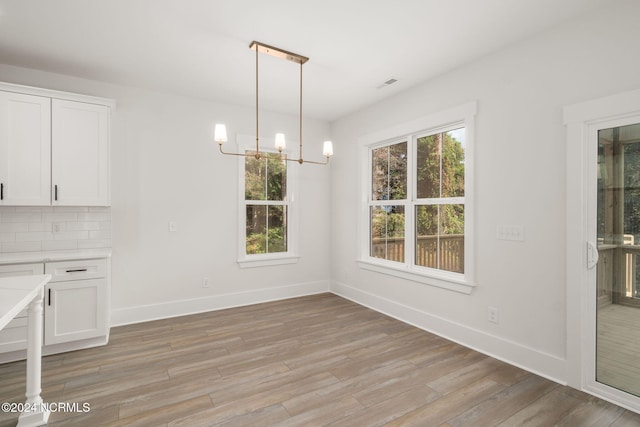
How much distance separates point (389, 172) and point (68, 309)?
3770 mm

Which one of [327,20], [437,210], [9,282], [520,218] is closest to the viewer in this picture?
[9,282]

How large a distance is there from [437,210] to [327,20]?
2211mm

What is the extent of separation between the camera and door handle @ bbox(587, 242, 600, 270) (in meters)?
2.30

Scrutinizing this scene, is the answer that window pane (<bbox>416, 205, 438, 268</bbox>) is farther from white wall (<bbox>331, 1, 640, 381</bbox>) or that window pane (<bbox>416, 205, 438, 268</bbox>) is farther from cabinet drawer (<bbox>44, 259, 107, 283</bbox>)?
cabinet drawer (<bbox>44, 259, 107, 283</bbox>)

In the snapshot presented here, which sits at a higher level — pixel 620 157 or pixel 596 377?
pixel 620 157

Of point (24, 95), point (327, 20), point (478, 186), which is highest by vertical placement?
point (327, 20)

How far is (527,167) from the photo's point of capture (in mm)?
2668

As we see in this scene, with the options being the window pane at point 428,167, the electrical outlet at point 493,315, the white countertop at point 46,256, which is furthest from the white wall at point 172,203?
the electrical outlet at point 493,315

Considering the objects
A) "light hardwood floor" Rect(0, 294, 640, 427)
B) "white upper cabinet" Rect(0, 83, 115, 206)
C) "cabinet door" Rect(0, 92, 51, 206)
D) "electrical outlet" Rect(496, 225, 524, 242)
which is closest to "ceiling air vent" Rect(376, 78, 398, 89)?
"electrical outlet" Rect(496, 225, 524, 242)

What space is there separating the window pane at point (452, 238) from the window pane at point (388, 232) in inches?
24.2

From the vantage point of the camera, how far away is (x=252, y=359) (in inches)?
113

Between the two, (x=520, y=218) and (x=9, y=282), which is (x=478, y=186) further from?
(x=9, y=282)

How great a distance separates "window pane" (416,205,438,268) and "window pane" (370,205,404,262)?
0.87 feet

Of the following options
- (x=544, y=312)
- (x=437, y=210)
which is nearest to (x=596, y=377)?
(x=544, y=312)
